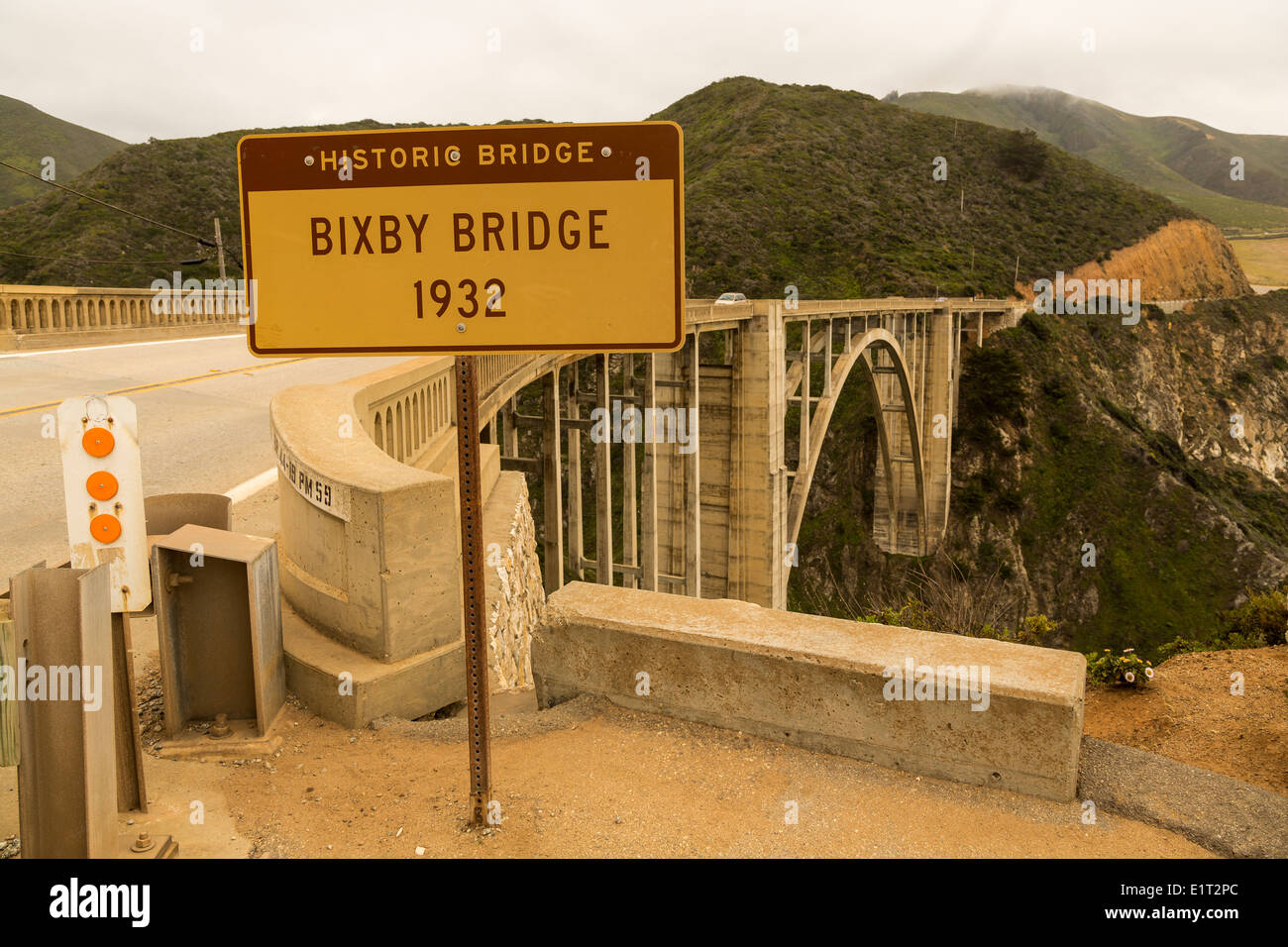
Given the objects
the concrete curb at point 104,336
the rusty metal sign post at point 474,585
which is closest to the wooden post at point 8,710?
the rusty metal sign post at point 474,585

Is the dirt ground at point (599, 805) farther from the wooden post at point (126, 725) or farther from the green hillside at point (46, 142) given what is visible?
the green hillside at point (46, 142)

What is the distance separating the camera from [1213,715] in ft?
21.7

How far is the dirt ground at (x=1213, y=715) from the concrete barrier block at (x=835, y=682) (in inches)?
88.8

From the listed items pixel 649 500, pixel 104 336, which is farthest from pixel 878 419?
pixel 104 336

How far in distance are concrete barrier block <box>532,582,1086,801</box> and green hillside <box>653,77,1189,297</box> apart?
189ft

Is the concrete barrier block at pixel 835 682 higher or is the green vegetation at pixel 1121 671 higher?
the concrete barrier block at pixel 835 682

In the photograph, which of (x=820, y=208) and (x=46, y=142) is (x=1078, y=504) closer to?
(x=820, y=208)

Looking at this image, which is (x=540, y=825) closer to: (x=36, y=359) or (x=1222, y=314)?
(x=36, y=359)

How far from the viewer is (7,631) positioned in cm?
306

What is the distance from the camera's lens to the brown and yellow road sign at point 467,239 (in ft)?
10.8

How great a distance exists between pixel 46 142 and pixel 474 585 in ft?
639

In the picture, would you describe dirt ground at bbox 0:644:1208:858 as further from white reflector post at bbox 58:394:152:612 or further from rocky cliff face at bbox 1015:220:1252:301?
rocky cliff face at bbox 1015:220:1252:301

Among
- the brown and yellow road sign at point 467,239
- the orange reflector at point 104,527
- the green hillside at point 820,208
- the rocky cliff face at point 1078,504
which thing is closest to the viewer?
the brown and yellow road sign at point 467,239

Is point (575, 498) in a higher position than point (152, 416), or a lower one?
lower
